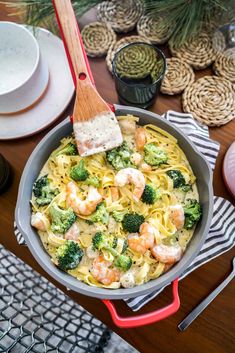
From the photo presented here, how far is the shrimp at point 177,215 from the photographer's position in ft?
5.16

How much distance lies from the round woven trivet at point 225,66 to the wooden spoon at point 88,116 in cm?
60

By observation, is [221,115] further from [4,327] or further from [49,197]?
[4,327]

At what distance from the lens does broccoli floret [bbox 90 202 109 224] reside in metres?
1.59

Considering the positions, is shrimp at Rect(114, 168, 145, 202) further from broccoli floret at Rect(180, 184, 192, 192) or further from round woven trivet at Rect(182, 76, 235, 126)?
round woven trivet at Rect(182, 76, 235, 126)

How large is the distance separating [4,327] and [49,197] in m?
0.75

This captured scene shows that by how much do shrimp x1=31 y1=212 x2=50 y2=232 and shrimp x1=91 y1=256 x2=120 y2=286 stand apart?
22cm

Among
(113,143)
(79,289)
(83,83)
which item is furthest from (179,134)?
(79,289)

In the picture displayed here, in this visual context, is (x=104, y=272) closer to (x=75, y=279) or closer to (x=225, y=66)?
(x=75, y=279)

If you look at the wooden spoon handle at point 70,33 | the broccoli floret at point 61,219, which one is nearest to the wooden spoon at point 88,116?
the wooden spoon handle at point 70,33

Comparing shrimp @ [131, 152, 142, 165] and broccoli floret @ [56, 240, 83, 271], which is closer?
broccoli floret @ [56, 240, 83, 271]

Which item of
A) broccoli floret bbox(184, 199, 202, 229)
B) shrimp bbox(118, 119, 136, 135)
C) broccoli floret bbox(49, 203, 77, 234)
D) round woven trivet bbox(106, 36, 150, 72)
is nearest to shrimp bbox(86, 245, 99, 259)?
broccoli floret bbox(49, 203, 77, 234)

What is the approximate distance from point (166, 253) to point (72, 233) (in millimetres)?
343

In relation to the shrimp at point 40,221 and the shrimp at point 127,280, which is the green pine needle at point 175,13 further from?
the shrimp at point 127,280

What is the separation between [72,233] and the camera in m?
1.60
